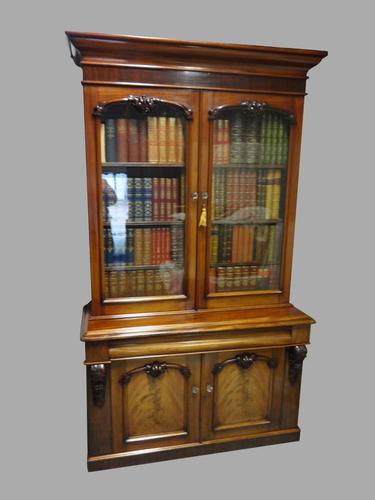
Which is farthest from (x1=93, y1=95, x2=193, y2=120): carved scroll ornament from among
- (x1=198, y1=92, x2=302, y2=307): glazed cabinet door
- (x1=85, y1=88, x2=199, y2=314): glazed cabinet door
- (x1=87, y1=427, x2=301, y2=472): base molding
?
(x1=87, y1=427, x2=301, y2=472): base molding

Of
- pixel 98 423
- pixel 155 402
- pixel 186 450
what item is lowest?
pixel 186 450

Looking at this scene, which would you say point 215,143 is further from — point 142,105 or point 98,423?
point 98,423

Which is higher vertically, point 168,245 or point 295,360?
point 168,245

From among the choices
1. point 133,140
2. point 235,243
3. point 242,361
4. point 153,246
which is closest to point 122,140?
point 133,140

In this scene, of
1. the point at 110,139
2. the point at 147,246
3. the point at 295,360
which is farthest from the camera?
the point at 295,360

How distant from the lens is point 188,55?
2234 mm

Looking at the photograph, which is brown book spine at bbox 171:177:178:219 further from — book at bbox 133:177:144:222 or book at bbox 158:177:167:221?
book at bbox 133:177:144:222

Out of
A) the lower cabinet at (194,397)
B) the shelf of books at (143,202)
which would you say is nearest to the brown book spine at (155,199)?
the shelf of books at (143,202)

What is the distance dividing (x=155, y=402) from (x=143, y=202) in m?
1.31

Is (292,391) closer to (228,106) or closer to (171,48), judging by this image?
(228,106)

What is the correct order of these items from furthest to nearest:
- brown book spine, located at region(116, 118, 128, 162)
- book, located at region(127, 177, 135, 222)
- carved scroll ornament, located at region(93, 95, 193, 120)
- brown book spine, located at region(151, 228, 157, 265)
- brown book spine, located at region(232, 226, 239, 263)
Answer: brown book spine, located at region(232, 226, 239, 263) → brown book spine, located at region(151, 228, 157, 265) → book, located at region(127, 177, 135, 222) → brown book spine, located at region(116, 118, 128, 162) → carved scroll ornament, located at region(93, 95, 193, 120)

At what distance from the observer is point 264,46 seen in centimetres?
227

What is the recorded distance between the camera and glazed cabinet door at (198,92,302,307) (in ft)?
8.07

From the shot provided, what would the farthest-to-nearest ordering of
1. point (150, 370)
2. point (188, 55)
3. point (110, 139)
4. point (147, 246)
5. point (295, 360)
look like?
point (295, 360) → point (147, 246) → point (150, 370) → point (110, 139) → point (188, 55)
